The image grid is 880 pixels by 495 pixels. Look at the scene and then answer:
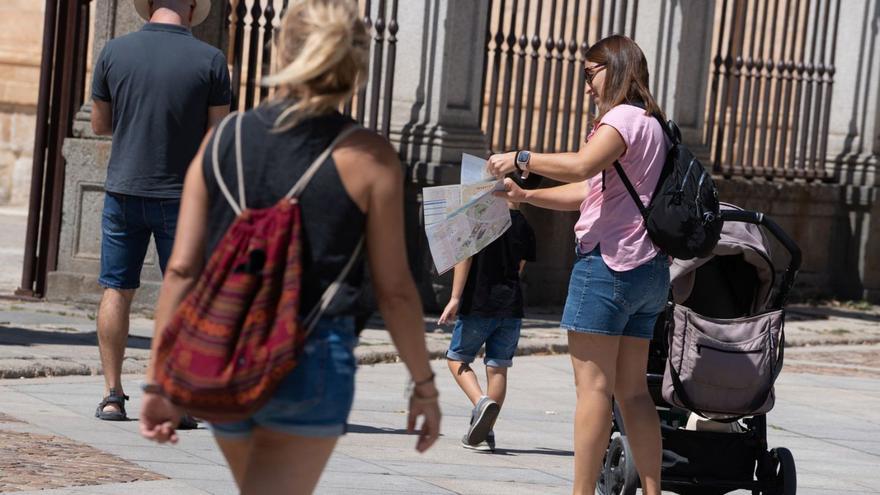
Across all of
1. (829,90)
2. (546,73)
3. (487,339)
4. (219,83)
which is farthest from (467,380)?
(829,90)

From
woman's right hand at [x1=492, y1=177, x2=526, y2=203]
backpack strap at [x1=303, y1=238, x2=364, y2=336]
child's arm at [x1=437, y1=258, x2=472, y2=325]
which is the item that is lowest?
child's arm at [x1=437, y1=258, x2=472, y2=325]

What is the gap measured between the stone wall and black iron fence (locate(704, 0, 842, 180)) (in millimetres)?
8400

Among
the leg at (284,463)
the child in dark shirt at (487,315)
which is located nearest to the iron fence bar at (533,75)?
the child in dark shirt at (487,315)

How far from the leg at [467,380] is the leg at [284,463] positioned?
3.51 metres

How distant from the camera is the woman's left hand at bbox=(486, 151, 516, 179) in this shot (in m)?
5.21

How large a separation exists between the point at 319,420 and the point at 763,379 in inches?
101

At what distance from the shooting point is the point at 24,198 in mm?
19188

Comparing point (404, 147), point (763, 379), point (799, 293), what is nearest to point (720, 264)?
point (763, 379)

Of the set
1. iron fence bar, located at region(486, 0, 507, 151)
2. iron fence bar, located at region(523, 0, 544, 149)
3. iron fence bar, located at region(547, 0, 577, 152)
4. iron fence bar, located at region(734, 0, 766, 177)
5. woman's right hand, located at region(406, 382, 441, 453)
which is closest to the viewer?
woman's right hand, located at region(406, 382, 441, 453)

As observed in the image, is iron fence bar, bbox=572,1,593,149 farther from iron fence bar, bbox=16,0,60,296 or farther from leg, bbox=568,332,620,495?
leg, bbox=568,332,620,495

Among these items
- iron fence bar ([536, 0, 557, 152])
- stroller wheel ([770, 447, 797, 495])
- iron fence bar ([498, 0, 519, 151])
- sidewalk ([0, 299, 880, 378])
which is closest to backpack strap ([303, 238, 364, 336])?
stroller wheel ([770, 447, 797, 495])

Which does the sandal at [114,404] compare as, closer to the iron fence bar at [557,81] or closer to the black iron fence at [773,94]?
the iron fence bar at [557,81]

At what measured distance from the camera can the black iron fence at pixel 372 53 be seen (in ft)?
36.0

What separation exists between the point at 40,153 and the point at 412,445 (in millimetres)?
4973
